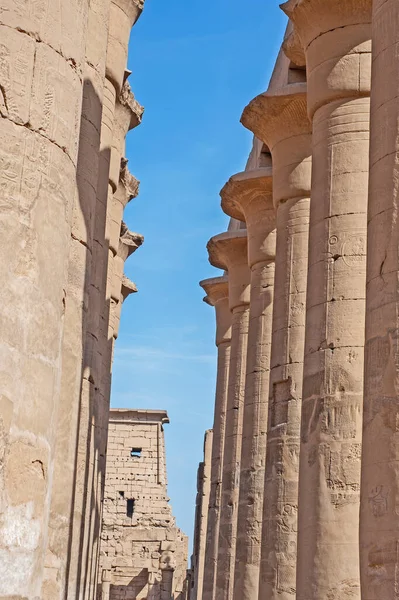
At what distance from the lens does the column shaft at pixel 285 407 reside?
1581 cm

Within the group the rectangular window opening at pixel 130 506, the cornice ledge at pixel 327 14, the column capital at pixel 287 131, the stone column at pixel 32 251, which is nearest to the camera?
the stone column at pixel 32 251

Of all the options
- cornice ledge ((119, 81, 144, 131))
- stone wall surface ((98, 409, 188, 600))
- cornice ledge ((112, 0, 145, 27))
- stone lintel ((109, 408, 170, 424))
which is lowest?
stone wall surface ((98, 409, 188, 600))

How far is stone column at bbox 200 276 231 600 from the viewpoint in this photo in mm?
25141

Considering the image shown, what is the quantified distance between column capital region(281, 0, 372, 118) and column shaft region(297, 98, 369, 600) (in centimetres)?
20

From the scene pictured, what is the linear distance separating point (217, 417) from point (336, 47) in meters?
13.9

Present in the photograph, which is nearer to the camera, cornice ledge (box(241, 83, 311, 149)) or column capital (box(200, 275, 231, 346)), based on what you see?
cornice ledge (box(241, 83, 311, 149))

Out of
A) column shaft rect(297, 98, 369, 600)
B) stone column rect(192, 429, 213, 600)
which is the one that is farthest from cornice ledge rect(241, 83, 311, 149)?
stone column rect(192, 429, 213, 600)

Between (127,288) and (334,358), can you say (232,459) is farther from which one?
(334,358)

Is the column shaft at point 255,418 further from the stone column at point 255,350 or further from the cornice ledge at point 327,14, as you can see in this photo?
the cornice ledge at point 327,14

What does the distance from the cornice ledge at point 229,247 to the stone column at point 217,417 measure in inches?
110

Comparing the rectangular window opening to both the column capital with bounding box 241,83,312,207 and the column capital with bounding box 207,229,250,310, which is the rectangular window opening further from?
the column capital with bounding box 241,83,312,207

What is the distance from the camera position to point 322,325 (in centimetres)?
1309

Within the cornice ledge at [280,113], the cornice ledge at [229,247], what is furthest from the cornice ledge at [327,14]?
the cornice ledge at [229,247]

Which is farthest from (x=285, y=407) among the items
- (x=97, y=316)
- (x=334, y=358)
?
(x=334, y=358)
